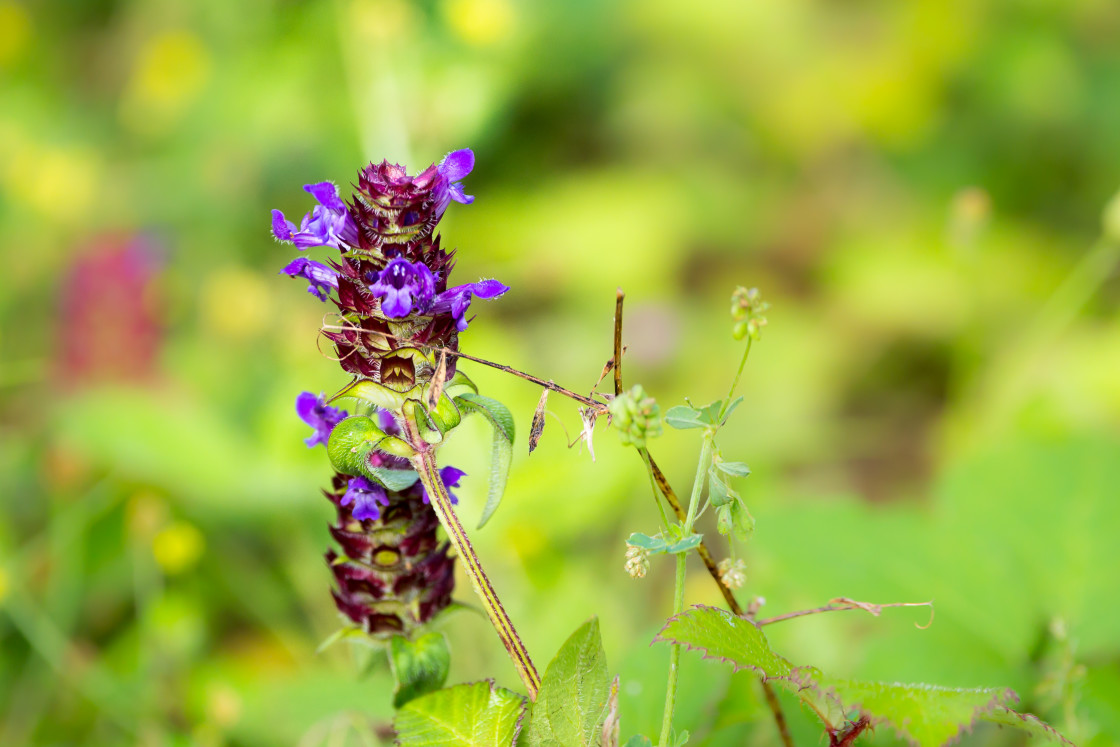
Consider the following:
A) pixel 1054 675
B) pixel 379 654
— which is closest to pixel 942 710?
pixel 1054 675

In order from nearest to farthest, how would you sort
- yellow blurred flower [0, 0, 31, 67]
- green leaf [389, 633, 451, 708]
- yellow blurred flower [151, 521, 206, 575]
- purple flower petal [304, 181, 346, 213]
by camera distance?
purple flower petal [304, 181, 346, 213]
green leaf [389, 633, 451, 708]
yellow blurred flower [151, 521, 206, 575]
yellow blurred flower [0, 0, 31, 67]

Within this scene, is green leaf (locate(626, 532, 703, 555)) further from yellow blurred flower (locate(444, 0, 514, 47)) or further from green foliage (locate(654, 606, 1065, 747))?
yellow blurred flower (locate(444, 0, 514, 47))

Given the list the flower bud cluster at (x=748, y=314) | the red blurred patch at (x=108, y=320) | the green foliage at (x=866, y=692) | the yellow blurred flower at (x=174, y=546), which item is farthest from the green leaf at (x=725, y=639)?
the red blurred patch at (x=108, y=320)

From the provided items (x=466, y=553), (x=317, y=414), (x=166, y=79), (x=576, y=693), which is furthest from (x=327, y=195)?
(x=166, y=79)

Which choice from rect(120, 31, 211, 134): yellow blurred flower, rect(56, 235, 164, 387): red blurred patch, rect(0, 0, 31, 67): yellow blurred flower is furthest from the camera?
rect(0, 0, 31, 67): yellow blurred flower

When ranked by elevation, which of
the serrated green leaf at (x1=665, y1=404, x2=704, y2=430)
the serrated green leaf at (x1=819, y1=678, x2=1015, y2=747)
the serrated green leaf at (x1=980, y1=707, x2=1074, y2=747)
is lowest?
the serrated green leaf at (x1=980, y1=707, x2=1074, y2=747)

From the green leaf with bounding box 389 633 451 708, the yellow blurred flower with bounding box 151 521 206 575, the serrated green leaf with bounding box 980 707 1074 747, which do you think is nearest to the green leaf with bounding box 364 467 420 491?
the green leaf with bounding box 389 633 451 708
